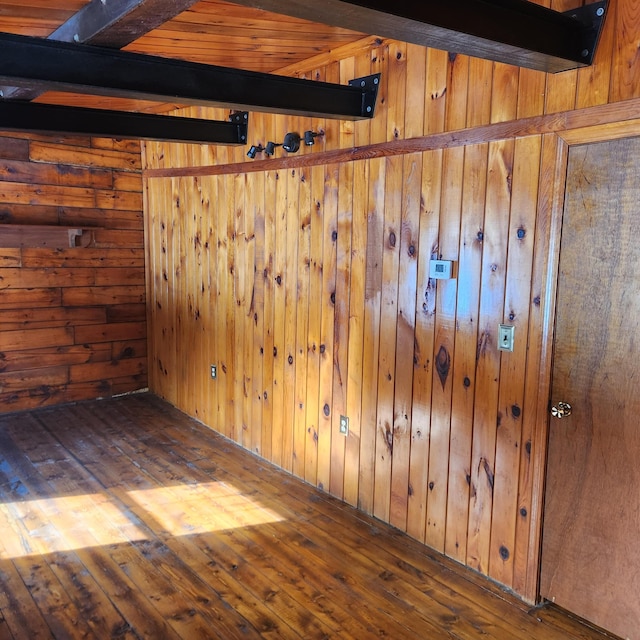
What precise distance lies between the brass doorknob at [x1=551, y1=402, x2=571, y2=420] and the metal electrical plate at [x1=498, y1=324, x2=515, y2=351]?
1.00 ft

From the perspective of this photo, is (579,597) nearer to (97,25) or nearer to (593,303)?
(593,303)

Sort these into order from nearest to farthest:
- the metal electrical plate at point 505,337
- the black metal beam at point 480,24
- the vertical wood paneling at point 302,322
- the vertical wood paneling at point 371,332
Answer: the black metal beam at point 480,24, the metal electrical plate at point 505,337, the vertical wood paneling at point 371,332, the vertical wood paneling at point 302,322

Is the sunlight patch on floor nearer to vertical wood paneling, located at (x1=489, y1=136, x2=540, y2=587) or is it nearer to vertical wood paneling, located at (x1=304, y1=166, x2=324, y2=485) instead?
vertical wood paneling, located at (x1=304, y1=166, x2=324, y2=485)

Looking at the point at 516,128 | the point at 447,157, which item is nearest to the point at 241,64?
the point at 447,157

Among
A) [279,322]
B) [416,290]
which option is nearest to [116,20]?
[416,290]

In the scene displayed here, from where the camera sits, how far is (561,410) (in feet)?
7.68

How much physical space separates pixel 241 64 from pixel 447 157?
142 cm

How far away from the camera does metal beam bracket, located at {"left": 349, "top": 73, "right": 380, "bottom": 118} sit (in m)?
3.03

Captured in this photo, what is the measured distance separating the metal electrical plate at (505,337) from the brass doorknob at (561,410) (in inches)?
12.0

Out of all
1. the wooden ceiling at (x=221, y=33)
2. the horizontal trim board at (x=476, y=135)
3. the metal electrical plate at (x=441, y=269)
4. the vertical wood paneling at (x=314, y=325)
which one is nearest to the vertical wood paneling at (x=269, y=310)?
the horizontal trim board at (x=476, y=135)

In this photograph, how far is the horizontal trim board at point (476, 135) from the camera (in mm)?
2104

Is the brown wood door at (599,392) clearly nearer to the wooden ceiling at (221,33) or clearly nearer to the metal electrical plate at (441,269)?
the metal electrical plate at (441,269)

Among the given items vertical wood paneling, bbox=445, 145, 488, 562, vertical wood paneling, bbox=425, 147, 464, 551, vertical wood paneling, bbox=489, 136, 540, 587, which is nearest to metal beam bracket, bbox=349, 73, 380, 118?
vertical wood paneling, bbox=425, 147, 464, 551

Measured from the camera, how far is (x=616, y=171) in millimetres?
2123
